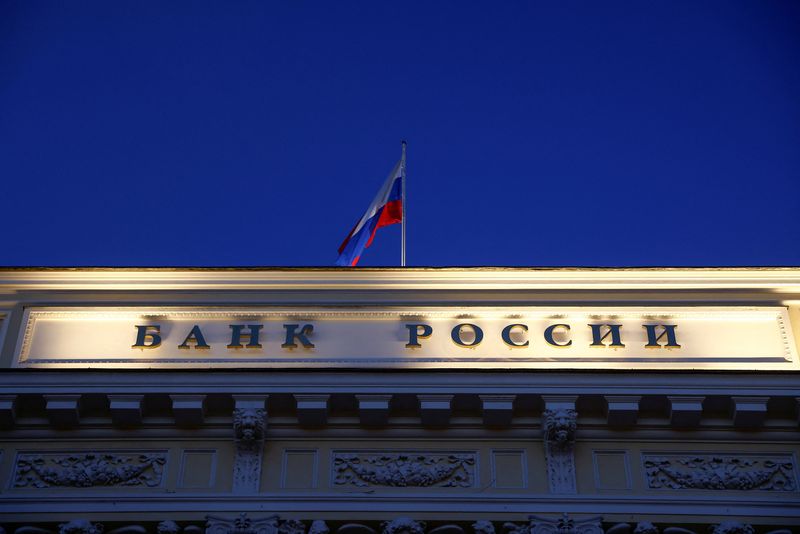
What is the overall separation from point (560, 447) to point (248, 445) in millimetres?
4317

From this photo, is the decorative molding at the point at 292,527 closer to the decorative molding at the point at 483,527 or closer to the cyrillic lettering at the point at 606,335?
the decorative molding at the point at 483,527

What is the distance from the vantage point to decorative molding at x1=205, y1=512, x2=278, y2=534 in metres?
19.8

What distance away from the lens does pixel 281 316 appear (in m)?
22.7

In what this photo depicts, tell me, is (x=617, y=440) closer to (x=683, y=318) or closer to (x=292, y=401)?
(x=683, y=318)

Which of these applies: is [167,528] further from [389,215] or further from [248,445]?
[389,215]

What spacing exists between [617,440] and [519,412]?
1.42 metres

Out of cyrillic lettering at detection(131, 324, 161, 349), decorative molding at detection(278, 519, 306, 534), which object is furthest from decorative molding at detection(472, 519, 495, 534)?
cyrillic lettering at detection(131, 324, 161, 349)

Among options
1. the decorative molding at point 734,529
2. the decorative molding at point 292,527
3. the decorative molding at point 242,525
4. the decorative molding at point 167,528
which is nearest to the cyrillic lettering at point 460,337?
the decorative molding at point 292,527

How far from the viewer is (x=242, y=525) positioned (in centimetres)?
1986

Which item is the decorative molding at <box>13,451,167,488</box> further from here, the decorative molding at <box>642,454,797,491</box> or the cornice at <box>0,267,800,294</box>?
the decorative molding at <box>642,454,797,491</box>

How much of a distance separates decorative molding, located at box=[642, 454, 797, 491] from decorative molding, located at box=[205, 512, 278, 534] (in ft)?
17.0

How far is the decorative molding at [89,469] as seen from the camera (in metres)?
20.5

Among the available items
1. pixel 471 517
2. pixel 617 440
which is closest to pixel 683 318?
pixel 617 440

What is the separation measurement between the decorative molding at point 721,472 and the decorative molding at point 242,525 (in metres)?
5.19
